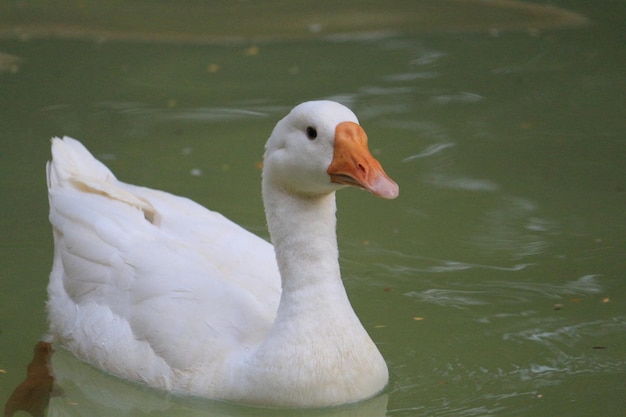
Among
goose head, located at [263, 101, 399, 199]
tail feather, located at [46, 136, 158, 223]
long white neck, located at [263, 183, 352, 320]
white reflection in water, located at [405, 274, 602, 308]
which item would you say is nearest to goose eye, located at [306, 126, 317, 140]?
goose head, located at [263, 101, 399, 199]

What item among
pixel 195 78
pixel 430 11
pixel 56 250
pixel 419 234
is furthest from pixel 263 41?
pixel 56 250

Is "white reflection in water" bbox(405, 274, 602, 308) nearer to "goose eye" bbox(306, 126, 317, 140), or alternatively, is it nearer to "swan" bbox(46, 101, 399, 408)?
"swan" bbox(46, 101, 399, 408)

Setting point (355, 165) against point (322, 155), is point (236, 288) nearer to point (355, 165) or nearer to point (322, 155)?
point (322, 155)

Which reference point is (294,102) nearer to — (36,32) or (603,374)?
(36,32)

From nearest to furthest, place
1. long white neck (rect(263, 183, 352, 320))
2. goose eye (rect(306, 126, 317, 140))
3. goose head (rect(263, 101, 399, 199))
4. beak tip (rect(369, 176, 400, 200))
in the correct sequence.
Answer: beak tip (rect(369, 176, 400, 200)), goose head (rect(263, 101, 399, 199)), goose eye (rect(306, 126, 317, 140)), long white neck (rect(263, 183, 352, 320))

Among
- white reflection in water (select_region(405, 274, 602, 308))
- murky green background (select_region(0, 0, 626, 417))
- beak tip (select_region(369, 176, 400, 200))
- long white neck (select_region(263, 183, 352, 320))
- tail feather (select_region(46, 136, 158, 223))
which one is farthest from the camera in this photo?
white reflection in water (select_region(405, 274, 602, 308))

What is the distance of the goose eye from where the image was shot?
5.19m

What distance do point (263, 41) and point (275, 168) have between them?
6.11 metres

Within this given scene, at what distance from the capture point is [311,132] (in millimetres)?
5207

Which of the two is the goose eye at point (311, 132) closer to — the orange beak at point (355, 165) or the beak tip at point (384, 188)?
the orange beak at point (355, 165)

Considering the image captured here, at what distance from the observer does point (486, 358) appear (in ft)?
19.9

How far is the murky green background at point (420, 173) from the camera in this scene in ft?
19.6

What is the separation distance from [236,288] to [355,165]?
1.13m

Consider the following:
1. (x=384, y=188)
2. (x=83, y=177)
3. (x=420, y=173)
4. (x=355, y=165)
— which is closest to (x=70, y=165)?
(x=83, y=177)
